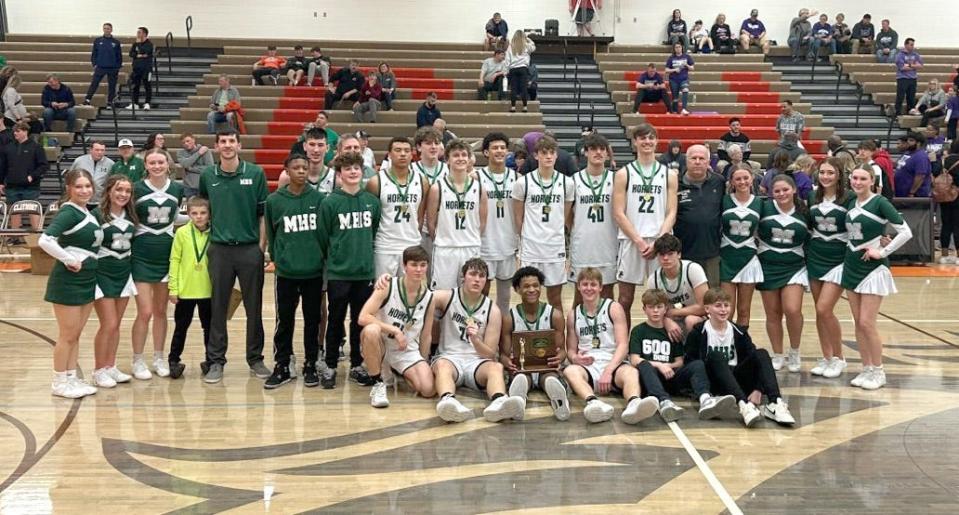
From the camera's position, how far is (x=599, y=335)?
20.7 feet

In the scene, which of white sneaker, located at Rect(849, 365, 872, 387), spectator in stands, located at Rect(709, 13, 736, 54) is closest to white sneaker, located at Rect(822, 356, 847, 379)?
white sneaker, located at Rect(849, 365, 872, 387)

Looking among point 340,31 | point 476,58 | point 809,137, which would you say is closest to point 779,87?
point 809,137

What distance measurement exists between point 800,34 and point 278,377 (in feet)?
54.8

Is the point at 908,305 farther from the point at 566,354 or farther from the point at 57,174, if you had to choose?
the point at 57,174

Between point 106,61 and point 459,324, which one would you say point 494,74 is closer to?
point 106,61

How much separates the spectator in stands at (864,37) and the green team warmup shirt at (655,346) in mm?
16338

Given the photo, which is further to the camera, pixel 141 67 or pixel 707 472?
pixel 141 67

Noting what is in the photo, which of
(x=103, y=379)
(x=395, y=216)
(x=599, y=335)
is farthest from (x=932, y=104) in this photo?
(x=103, y=379)

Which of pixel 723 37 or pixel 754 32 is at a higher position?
pixel 754 32

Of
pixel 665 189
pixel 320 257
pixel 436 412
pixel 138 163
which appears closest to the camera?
pixel 436 412

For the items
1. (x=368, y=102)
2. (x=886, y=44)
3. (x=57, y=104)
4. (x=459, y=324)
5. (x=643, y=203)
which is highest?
(x=886, y=44)

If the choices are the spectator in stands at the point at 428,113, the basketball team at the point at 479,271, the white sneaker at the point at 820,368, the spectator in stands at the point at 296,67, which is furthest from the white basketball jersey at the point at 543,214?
the spectator in stands at the point at 296,67

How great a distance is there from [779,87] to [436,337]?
14.2m

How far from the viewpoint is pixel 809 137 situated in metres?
17.1
